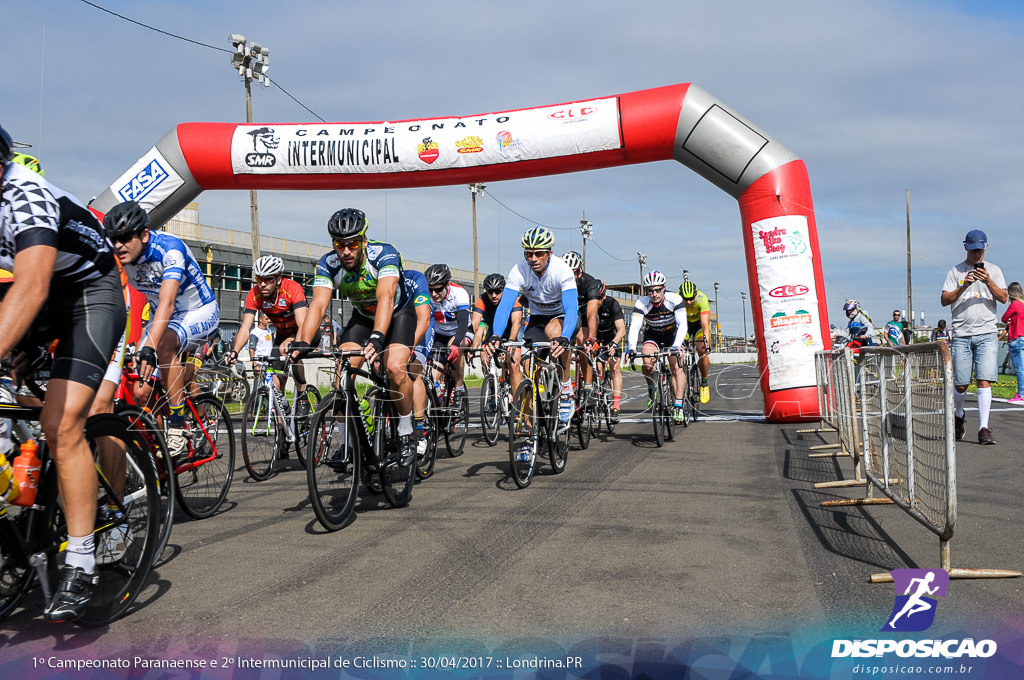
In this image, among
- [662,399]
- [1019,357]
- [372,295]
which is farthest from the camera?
[1019,357]

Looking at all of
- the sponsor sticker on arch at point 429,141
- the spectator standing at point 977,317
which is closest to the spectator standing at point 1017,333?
the spectator standing at point 977,317

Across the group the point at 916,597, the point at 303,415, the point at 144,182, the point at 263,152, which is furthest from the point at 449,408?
the point at 144,182

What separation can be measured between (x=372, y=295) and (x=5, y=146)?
3.14 metres

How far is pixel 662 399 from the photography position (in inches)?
361

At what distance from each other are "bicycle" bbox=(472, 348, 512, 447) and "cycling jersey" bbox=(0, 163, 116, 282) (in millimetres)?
5841

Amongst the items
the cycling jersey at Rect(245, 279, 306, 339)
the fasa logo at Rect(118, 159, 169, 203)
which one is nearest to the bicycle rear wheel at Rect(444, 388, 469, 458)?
the cycling jersey at Rect(245, 279, 306, 339)

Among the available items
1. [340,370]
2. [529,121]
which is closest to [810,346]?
[529,121]

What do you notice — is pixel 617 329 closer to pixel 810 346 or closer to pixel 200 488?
pixel 810 346

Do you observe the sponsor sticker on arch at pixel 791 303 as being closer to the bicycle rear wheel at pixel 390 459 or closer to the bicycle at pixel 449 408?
the bicycle at pixel 449 408

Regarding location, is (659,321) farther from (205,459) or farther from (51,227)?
(51,227)

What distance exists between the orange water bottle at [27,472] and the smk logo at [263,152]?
10.9 metres

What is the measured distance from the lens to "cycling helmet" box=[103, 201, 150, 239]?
5.18 metres

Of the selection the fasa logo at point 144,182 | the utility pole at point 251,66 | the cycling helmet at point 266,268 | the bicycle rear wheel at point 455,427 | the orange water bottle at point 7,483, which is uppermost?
the utility pole at point 251,66

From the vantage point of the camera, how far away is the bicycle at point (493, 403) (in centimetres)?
923
